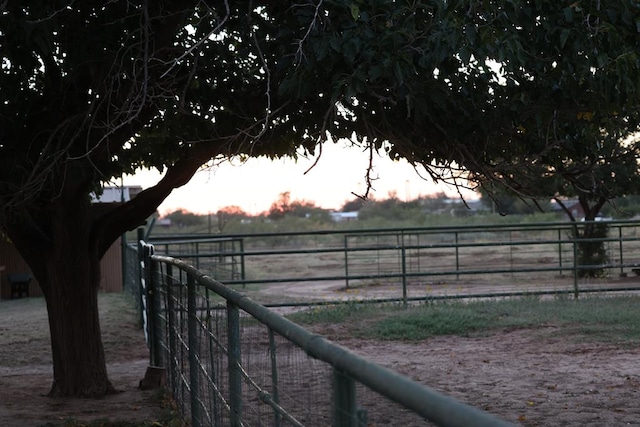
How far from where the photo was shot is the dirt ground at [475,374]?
296 inches

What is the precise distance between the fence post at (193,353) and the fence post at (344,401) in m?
3.33

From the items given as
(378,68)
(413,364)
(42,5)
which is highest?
(42,5)

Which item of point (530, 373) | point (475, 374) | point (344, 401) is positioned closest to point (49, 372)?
point (475, 374)

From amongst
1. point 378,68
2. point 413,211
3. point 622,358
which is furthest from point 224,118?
point 413,211

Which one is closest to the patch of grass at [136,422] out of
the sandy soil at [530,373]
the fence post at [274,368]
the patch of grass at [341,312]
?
the sandy soil at [530,373]

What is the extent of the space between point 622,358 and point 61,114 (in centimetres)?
587

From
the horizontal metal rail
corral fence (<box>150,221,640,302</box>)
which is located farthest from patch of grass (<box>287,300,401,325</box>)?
the horizontal metal rail

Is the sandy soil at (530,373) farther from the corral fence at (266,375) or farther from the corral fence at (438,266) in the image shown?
the corral fence at (438,266)

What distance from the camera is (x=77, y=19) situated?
294 inches

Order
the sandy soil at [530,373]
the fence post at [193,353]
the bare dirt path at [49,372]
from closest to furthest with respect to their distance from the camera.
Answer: the fence post at [193,353]
the sandy soil at [530,373]
the bare dirt path at [49,372]

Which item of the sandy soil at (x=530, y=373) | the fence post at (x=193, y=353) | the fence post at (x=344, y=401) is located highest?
the fence post at (x=344, y=401)

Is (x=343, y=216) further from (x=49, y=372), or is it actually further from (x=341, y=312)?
(x=49, y=372)

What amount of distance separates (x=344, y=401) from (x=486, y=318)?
10605mm

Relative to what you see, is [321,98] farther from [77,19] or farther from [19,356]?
[19,356]
